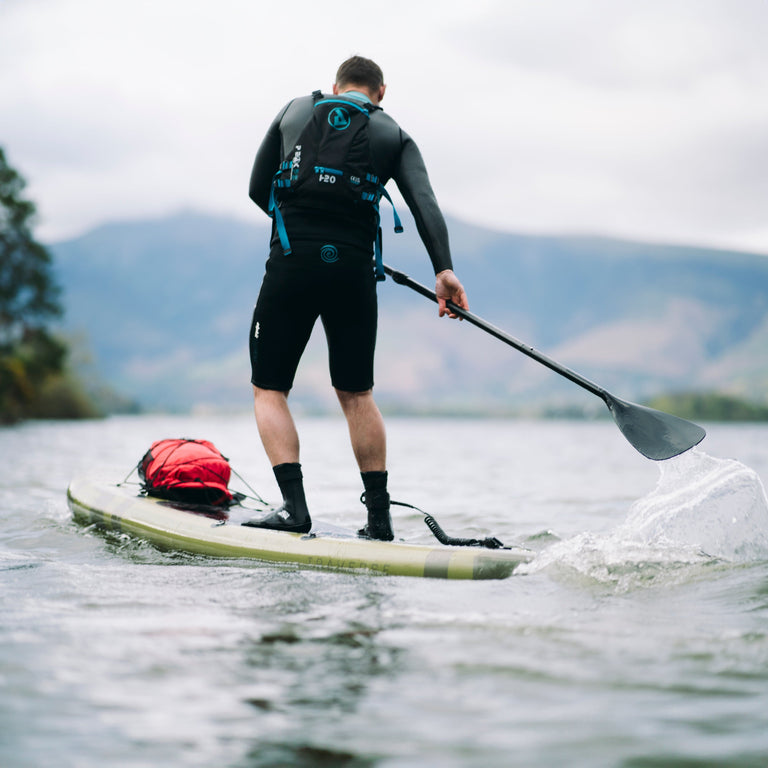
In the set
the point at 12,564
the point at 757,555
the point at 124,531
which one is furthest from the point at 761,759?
the point at 124,531

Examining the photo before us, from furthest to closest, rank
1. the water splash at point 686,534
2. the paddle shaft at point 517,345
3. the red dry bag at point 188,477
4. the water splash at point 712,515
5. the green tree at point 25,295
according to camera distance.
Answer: the green tree at point 25,295 → the red dry bag at point 188,477 → the paddle shaft at point 517,345 → the water splash at point 712,515 → the water splash at point 686,534

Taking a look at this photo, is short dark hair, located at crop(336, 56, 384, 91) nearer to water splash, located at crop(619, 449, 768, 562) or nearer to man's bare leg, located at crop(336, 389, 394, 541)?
man's bare leg, located at crop(336, 389, 394, 541)

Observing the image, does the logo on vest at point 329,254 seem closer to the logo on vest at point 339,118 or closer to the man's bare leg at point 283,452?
the logo on vest at point 339,118

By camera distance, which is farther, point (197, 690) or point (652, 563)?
point (652, 563)

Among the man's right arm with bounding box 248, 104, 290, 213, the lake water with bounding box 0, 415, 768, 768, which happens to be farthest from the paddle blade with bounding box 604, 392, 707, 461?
the man's right arm with bounding box 248, 104, 290, 213

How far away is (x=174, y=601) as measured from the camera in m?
3.25

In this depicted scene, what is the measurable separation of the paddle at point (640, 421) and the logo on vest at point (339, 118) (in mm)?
775

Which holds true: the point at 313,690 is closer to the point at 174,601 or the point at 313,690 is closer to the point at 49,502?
the point at 174,601

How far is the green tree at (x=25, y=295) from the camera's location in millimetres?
37344

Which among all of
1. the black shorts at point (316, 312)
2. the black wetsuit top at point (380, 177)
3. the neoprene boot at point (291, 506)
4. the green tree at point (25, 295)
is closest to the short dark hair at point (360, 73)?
the black wetsuit top at point (380, 177)

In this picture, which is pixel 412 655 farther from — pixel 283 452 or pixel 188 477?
pixel 188 477

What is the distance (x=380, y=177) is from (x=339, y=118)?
0.33m

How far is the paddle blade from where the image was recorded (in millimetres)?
4324

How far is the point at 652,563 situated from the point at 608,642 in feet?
4.00
